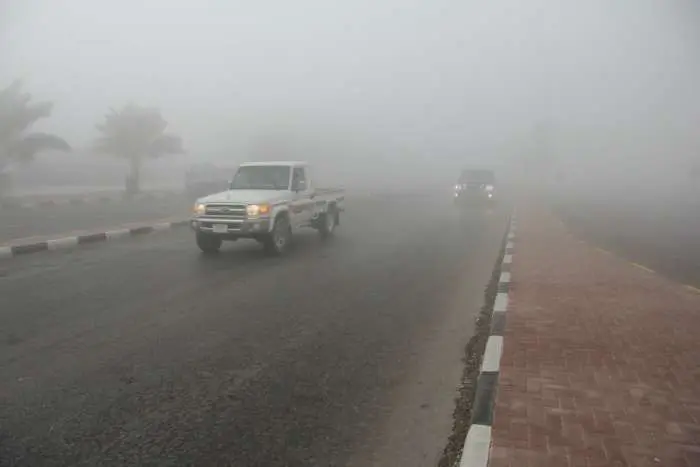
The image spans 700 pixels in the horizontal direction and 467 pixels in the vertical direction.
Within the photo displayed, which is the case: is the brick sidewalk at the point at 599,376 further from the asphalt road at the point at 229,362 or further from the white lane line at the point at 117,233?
the white lane line at the point at 117,233

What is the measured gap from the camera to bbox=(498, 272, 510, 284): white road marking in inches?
363

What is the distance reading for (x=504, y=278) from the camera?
950cm

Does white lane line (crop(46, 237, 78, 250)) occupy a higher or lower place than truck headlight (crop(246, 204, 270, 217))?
lower

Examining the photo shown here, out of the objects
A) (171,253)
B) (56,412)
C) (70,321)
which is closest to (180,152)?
(171,253)

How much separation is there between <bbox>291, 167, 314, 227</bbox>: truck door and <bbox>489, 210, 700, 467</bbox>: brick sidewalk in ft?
18.1

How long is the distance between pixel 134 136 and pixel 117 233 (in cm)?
2390

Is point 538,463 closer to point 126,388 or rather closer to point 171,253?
point 126,388

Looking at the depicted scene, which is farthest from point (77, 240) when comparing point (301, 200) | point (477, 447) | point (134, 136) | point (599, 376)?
point (134, 136)

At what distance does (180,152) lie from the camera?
39312 mm

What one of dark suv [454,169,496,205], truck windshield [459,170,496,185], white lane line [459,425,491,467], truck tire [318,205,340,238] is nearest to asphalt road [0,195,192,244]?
truck tire [318,205,340,238]

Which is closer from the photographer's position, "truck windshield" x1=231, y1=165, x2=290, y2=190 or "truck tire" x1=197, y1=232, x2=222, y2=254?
"truck tire" x1=197, y1=232, x2=222, y2=254

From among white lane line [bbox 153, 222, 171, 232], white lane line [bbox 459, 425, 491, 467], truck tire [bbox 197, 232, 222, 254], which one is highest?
white lane line [bbox 459, 425, 491, 467]

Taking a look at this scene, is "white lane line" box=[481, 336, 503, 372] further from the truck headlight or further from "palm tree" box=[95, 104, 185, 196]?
"palm tree" box=[95, 104, 185, 196]

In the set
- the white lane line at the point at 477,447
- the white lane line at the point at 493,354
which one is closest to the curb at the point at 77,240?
the white lane line at the point at 493,354
